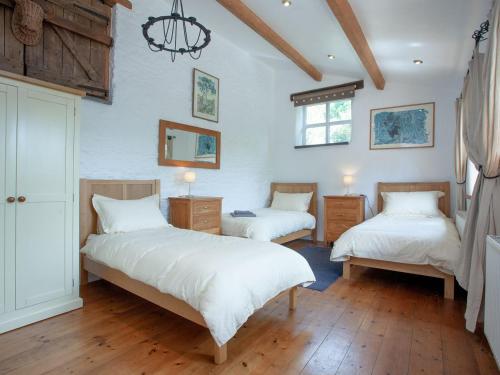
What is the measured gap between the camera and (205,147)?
4.39 metres

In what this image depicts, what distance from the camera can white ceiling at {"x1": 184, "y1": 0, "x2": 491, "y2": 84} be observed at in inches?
103

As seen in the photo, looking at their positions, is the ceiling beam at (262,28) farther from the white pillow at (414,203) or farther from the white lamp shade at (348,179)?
the white pillow at (414,203)

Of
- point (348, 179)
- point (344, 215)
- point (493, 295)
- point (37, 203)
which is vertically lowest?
point (493, 295)

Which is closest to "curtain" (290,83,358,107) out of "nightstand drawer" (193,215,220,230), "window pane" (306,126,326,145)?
"window pane" (306,126,326,145)

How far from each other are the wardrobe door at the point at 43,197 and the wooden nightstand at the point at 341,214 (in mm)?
3580

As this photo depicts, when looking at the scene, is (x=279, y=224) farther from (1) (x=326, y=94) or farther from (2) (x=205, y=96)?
(1) (x=326, y=94)

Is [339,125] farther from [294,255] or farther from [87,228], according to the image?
[87,228]

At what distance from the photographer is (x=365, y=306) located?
2.51 metres

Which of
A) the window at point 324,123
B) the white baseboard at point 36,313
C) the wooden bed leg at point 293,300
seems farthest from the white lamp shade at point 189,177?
the window at point 324,123

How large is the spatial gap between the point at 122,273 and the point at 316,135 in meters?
4.19

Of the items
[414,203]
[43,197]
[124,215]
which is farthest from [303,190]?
[43,197]

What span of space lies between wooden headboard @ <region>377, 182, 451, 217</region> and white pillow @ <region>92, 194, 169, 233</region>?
343 cm

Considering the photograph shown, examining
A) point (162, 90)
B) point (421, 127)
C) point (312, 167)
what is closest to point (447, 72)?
point (421, 127)

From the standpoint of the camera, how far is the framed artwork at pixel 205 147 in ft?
14.1
